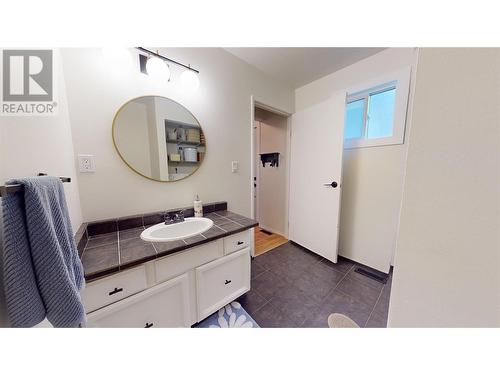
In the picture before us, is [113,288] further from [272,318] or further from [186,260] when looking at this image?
[272,318]

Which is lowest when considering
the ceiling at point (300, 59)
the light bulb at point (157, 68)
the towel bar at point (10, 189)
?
the towel bar at point (10, 189)

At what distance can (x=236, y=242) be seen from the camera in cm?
115

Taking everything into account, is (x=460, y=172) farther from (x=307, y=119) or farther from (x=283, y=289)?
(x=307, y=119)

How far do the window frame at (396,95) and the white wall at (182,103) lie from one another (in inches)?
35.3

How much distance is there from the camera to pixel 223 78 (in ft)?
4.88

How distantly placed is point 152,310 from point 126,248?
364 mm

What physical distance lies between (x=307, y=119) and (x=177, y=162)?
1590 mm

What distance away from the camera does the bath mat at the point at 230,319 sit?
1077 millimetres

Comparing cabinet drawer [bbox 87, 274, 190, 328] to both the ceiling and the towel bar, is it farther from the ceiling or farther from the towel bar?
the ceiling

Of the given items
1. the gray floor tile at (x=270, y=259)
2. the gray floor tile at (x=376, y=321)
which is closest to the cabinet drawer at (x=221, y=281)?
the gray floor tile at (x=270, y=259)

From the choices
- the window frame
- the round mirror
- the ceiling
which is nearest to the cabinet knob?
the round mirror

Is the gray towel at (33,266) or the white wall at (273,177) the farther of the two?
the white wall at (273,177)

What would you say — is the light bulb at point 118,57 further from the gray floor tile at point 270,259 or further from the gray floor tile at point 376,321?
the gray floor tile at point 376,321
